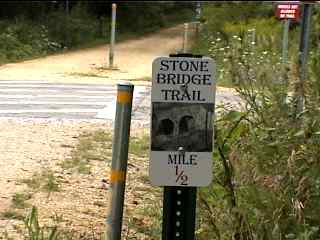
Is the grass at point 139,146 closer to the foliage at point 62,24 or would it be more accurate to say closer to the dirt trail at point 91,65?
the dirt trail at point 91,65

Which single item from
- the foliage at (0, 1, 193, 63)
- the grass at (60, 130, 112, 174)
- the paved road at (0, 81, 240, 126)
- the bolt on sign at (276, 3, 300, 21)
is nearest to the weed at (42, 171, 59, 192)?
the grass at (60, 130, 112, 174)

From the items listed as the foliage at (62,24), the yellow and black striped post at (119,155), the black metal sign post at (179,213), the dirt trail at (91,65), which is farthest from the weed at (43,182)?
the foliage at (62,24)

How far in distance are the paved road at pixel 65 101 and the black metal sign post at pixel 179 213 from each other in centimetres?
609

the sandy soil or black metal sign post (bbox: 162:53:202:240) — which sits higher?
the sandy soil

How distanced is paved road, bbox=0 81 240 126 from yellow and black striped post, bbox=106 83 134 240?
5.86 meters

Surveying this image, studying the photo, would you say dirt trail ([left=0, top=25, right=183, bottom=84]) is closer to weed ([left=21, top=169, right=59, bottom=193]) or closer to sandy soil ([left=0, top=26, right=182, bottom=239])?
sandy soil ([left=0, top=26, right=182, bottom=239])

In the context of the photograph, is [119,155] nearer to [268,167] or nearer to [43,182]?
[268,167]

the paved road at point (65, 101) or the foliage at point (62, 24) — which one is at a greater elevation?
the foliage at point (62, 24)

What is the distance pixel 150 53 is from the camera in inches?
1184

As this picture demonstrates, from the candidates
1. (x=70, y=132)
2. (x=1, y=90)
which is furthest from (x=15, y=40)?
(x=70, y=132)

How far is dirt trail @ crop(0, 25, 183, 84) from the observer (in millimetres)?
19484

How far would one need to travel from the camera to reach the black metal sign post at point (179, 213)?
3.98 meters

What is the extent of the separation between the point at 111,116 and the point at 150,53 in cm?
1824

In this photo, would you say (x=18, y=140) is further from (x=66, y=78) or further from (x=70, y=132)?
(x=66, y=78)
